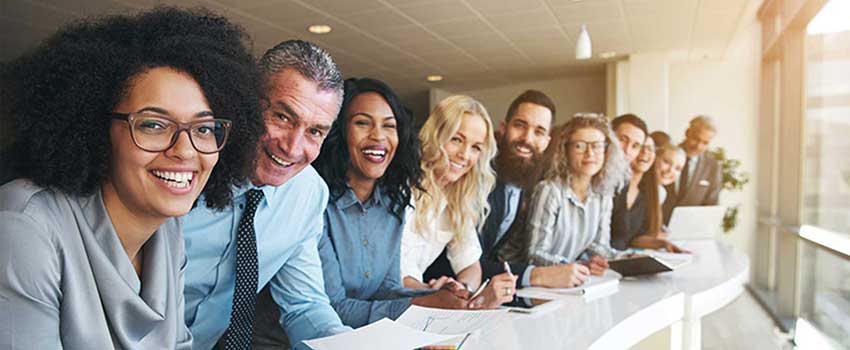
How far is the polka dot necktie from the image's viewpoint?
5.22 ft

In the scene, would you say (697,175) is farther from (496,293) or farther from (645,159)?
(496,293)

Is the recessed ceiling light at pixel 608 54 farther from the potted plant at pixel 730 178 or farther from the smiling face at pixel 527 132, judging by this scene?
the potted plant at pixel 730 178

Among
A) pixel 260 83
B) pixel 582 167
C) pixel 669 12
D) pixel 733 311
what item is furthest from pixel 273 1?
pixel 733 311

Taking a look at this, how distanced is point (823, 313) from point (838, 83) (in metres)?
1.81

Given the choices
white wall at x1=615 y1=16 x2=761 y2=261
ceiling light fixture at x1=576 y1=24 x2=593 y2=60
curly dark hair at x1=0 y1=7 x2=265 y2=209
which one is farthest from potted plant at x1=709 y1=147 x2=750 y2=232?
curly dark hair at x1=0 y1=7 x2=265 y2=209

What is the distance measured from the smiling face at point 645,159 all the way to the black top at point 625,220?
0.49 ft

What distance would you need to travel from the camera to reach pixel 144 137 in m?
1.11

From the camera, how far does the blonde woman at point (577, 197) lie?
2.93m

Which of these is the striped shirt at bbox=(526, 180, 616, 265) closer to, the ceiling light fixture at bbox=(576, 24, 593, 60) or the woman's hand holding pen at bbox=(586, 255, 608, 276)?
the woman's hand holding pen at bbox=(586, 255, 608, 276)

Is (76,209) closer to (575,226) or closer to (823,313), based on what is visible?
(575,226)

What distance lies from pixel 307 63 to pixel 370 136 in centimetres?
33

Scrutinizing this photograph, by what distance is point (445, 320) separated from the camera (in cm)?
178

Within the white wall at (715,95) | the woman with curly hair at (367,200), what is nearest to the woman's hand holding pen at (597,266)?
the white wall at (715,95)

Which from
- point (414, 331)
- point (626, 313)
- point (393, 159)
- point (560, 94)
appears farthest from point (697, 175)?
point (414, 331)
